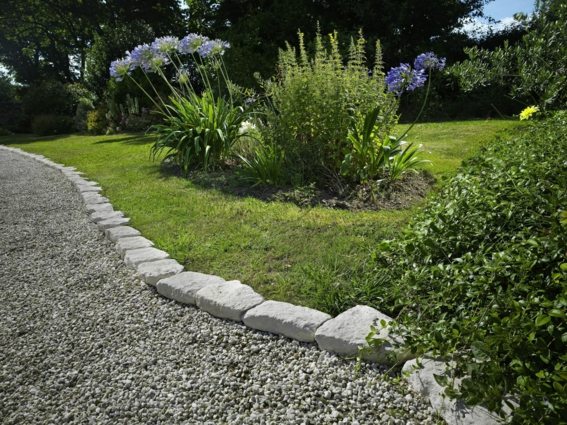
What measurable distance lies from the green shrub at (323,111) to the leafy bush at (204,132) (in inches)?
40.0

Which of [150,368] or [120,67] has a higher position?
[120,67]

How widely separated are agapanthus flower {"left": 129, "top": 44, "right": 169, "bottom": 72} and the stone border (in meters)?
2.88

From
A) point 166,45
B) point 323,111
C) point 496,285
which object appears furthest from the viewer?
point 166,45

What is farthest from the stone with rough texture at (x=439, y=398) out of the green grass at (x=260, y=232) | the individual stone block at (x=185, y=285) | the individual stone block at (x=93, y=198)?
the individual stone block at (x=93, y=198)

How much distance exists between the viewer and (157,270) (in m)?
2.85

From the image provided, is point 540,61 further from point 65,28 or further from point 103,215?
point 65,28

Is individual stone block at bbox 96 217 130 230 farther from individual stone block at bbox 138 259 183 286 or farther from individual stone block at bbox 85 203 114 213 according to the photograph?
individual stone block at bbox 138 259 183 286

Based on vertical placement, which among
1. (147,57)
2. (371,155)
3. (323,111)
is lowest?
(371,155)

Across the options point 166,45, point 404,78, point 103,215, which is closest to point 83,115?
point 166,45

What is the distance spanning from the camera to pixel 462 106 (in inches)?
392

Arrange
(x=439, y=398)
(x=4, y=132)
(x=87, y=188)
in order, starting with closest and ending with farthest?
1. (x=439, y=398)
2. (x=87, y=188)
3. (x=4, y=132)

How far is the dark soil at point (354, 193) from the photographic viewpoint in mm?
3879

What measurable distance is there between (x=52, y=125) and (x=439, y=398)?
657 inches

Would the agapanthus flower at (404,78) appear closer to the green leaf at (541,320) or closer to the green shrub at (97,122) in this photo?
the green leaf at (541,320)
